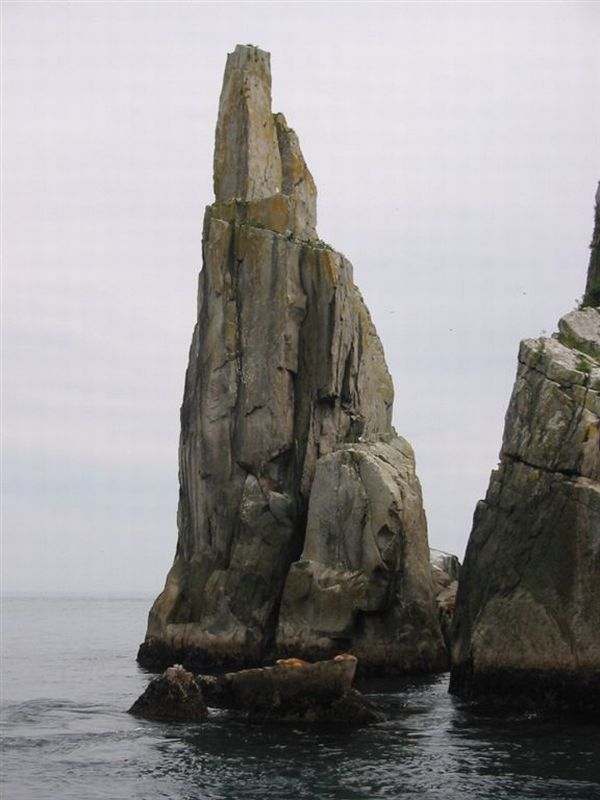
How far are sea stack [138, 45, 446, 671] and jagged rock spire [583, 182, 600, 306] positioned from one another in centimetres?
1061

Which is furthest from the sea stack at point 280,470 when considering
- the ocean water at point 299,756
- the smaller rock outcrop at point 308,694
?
the smaller rock outcrop at point 308,694

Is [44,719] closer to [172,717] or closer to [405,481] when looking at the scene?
[172,717]

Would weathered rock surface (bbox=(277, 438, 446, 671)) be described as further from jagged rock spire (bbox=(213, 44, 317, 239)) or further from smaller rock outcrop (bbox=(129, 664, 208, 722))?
jagged rock spire (bbox=(213, 44, 317, 239))

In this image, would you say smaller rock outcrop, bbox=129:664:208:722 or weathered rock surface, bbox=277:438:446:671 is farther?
weathered rock surface, bbox=277:438:446:671

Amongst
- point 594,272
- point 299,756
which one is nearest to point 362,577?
point 594,272

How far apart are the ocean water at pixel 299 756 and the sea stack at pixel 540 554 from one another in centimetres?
135

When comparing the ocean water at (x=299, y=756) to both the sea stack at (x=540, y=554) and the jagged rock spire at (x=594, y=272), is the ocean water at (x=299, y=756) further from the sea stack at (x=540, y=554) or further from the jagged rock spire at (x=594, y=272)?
the jagged rock spire at (x=594, y=272)

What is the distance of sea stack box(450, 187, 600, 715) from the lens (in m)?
41.5

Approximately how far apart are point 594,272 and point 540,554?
18702mm

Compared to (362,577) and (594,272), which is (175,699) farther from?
(594,272)

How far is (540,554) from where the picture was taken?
141ft

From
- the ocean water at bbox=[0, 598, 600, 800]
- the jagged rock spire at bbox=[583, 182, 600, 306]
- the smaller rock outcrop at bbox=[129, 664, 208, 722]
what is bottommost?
the ocean water at bbox=[0, 598, 600, 800]

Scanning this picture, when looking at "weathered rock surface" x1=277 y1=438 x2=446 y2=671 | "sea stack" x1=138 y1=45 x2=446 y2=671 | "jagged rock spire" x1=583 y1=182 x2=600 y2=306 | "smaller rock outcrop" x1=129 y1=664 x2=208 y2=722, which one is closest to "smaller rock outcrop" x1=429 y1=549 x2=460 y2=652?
"weathered rock surface" x1=277 y1=438 x2=446 y2=671

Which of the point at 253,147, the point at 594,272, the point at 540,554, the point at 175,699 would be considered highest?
the point at 253,147
